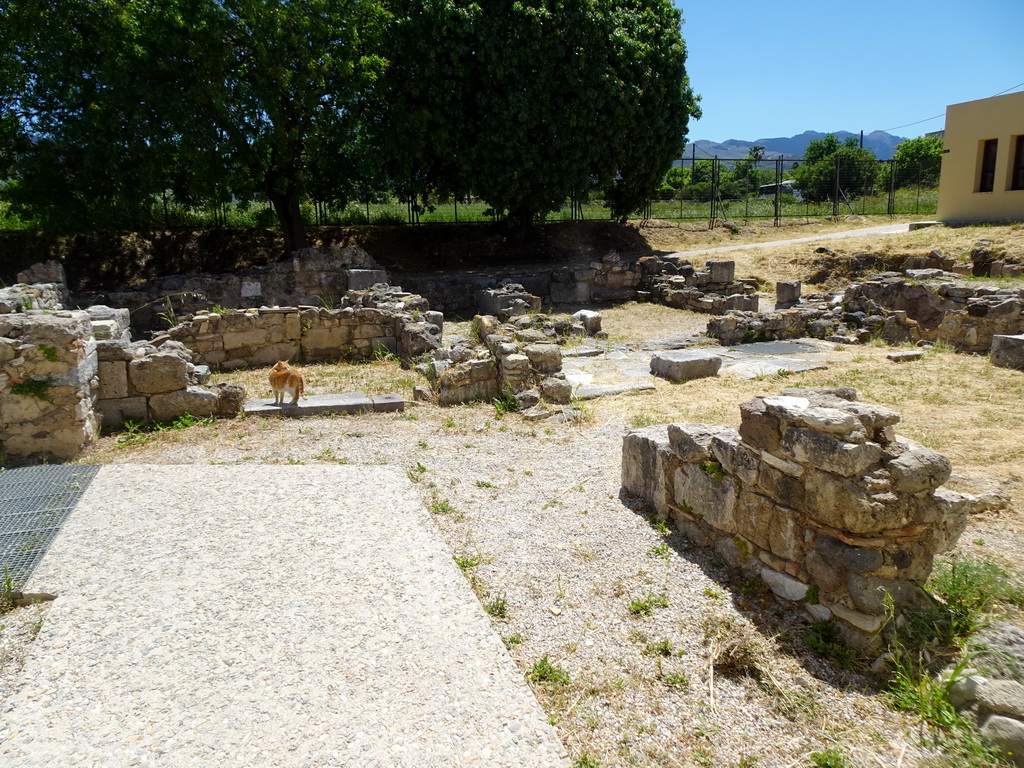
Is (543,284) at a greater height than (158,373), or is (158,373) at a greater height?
(543,284)

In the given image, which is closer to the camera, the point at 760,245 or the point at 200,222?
the point at 200,222

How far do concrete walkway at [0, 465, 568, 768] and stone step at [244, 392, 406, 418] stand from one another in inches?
126

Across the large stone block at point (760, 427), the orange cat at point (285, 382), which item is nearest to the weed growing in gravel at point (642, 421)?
the large stone block at point (760, 427)

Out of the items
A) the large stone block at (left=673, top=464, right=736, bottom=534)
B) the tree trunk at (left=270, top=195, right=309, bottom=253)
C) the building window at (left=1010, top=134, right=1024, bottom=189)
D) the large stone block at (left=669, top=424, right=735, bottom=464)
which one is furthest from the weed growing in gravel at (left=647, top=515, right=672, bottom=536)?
the building window at (left=1010, top=134, right=1024, bottom=189)

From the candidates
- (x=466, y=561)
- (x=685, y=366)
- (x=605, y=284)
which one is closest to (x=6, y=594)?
(x=466, y=561)

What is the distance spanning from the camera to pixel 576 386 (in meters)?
11.1

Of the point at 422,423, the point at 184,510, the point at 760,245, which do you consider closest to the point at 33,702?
the point at 184,510

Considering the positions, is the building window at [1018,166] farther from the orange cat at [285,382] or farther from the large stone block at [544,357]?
the orange cat at [285,382]

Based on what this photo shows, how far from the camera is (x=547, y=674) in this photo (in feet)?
13.6

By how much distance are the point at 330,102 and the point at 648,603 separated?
59.2ft

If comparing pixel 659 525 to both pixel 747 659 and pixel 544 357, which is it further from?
pixel 544 357

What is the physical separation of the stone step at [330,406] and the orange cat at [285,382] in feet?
0.35

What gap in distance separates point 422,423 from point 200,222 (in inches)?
691

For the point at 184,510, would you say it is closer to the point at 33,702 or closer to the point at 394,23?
the point at 33,702
